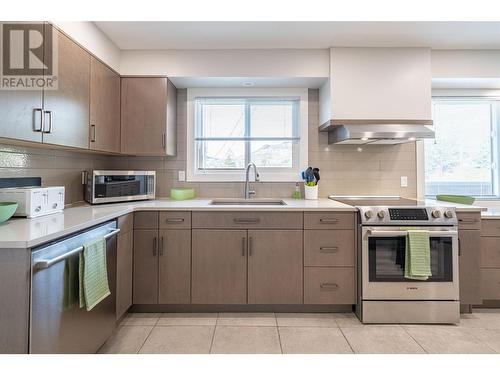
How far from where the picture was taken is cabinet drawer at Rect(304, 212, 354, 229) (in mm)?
2350

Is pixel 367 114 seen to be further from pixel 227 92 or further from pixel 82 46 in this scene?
pixel 82 46

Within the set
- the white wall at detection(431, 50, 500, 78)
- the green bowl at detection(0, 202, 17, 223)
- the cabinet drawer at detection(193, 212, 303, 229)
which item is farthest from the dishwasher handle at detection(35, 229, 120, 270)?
the white wall at detection(431, 50, 500, 78)

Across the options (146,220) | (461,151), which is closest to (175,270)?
(146,220)

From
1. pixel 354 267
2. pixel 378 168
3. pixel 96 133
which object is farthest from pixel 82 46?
pixel 378 168

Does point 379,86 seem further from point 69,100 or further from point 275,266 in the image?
point 69,100

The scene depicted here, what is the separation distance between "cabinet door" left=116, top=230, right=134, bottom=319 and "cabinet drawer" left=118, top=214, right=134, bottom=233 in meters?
0.03

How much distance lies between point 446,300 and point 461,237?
19.7 inches

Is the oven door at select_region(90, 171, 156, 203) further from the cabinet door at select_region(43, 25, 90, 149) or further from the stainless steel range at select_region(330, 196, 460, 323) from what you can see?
the stainless steel range at select_region(330, 196, 460, 323)

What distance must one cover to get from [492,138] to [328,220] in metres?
2.31

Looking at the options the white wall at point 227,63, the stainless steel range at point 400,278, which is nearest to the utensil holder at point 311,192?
the stainless steel range at point 400,278

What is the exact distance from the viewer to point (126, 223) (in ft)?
7.24

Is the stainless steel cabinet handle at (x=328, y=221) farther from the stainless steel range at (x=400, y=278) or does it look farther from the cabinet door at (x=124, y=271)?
the cabinet door at (x=124, y=271)

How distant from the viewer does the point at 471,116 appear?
10.6 feet

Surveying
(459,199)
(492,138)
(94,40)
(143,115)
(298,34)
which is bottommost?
(459,199)
